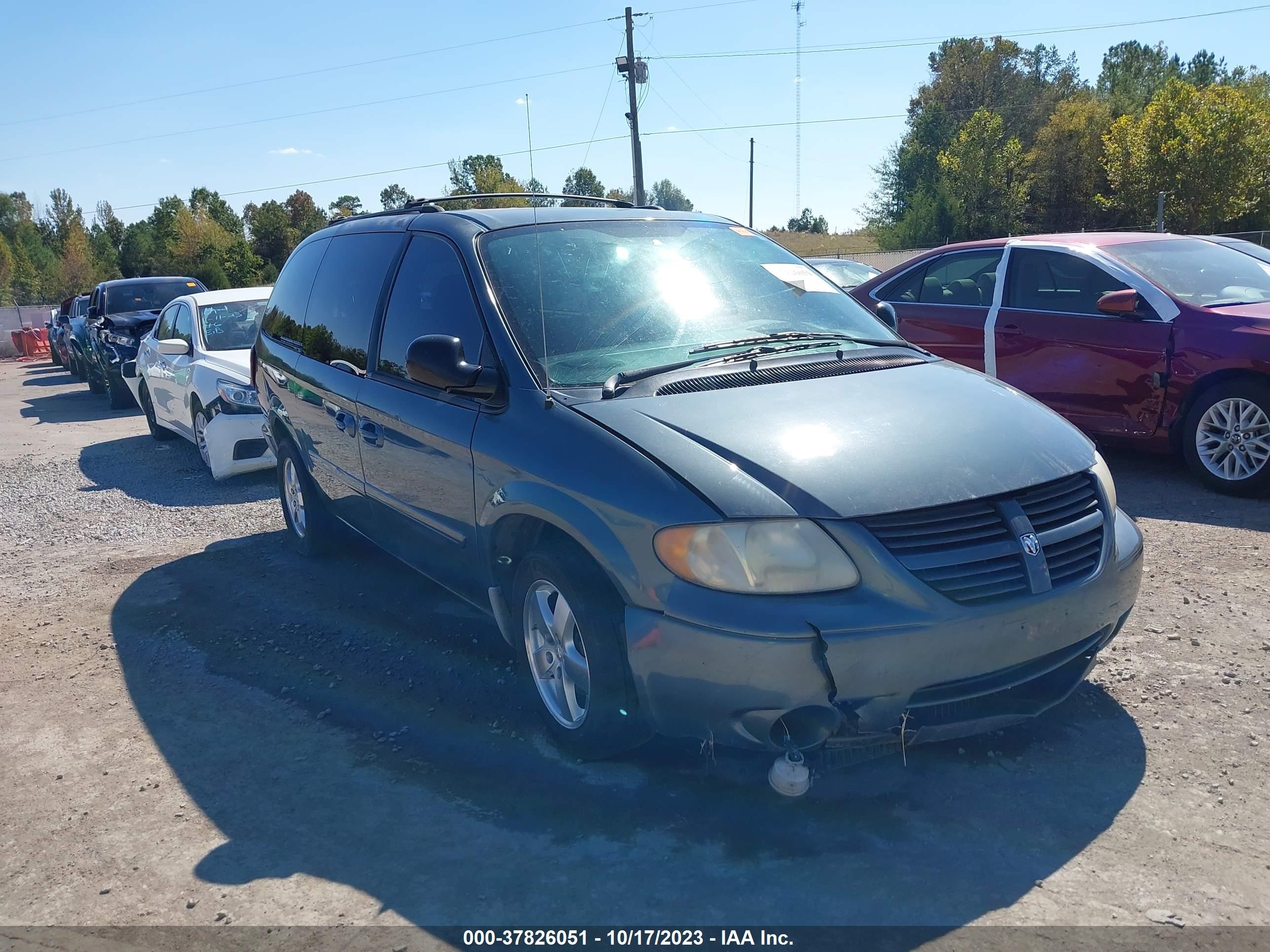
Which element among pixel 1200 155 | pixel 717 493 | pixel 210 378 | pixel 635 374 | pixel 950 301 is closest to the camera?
pixel 717 493

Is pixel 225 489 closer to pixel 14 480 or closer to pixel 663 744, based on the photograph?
pixel 14 480

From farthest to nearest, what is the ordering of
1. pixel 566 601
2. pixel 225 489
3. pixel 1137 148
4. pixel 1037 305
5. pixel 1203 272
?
1. pixel 1137 148
2. pixel 225 489
3. pixel 1037 305
4. pixel 1203 272
5. pixel 566 601

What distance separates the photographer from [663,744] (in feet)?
11.4

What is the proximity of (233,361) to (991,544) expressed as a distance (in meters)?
7.99

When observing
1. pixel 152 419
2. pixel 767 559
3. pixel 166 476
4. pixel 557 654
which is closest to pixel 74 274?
pixel 152 419

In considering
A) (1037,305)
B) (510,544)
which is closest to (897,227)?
(1037,305)

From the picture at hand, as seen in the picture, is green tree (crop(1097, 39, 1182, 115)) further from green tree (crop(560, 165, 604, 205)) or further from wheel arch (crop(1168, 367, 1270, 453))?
wheel arch (crop(1168, 367, 1270, 453))

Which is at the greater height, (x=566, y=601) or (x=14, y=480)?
(x=566, y=601)

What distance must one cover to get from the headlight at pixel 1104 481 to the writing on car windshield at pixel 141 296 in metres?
15.1

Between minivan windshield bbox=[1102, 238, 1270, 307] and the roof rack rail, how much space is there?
4010 millimetres

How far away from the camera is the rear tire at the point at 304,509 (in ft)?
19.0

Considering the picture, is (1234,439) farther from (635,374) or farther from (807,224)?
(807,224)

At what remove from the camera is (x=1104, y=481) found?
332cm

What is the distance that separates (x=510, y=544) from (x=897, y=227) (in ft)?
175
